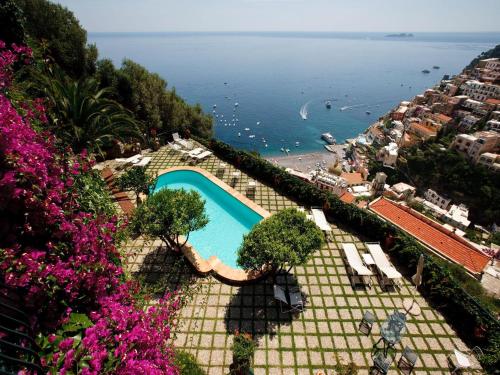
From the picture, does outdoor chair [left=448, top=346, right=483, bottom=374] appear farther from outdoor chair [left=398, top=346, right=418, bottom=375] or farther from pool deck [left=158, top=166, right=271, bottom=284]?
pool deck [left=158, top=166, right=271, bottom=284]

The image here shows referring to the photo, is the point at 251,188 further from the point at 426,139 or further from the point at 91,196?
the point at 426,139

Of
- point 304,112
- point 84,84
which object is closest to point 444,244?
point 84,84

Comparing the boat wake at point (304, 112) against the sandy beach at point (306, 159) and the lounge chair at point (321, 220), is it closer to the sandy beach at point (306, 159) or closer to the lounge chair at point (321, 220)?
the sandy beach at point (306, 159)

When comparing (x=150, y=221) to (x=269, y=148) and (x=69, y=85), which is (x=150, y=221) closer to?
(x=69, y=85)

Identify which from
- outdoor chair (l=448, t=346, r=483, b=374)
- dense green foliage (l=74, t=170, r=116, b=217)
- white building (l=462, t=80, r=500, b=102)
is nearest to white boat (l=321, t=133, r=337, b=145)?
white building (l=462, t=80, r=500, b=102)

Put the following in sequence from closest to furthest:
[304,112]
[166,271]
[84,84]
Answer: [84,84] < [166,271] < [304,112]

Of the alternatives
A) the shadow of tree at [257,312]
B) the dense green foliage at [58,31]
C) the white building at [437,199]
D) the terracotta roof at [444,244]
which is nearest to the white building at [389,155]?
the white building at [437,199]
